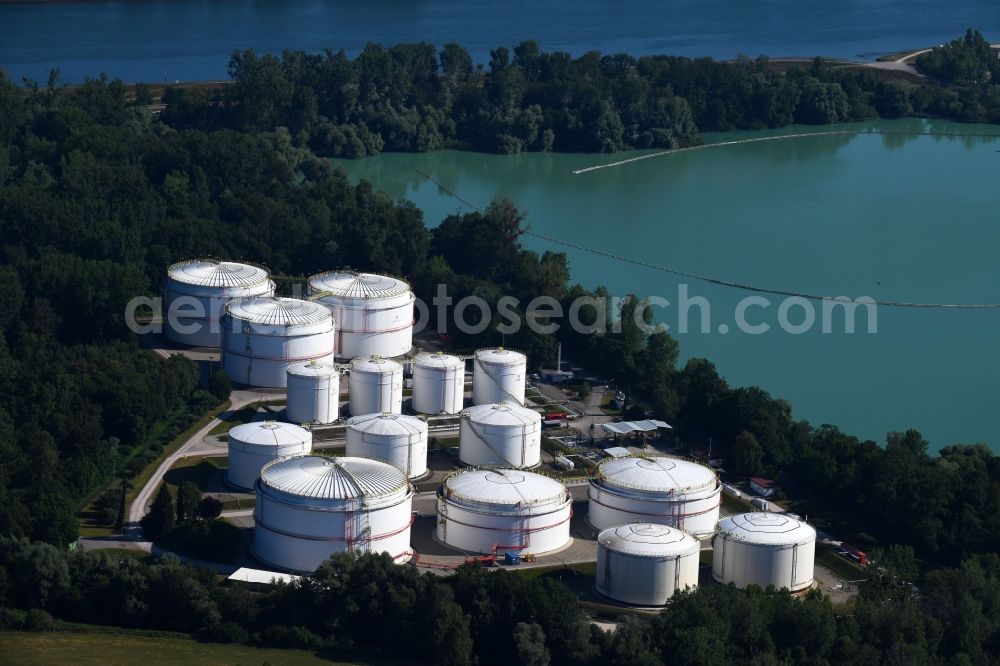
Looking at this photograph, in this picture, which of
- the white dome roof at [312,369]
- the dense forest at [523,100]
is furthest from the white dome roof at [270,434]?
the dense forest at [523,100]

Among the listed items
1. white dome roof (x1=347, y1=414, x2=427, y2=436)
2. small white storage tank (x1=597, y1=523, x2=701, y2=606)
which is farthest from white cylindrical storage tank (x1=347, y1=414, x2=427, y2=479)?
small white storage tank (x1=597, y1=523, x2=701, y2=606)

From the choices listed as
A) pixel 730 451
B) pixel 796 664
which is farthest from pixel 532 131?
pixel 796 664

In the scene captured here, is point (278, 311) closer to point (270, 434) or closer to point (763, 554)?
point (270, 434)

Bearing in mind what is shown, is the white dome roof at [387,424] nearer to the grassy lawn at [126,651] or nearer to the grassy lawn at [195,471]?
the grassy lawn at [195,471]

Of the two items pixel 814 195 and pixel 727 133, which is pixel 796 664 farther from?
pixel 727 133

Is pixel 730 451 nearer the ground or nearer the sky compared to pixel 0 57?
nearer the ground

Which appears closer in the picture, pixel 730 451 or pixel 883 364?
pixel 730 451
